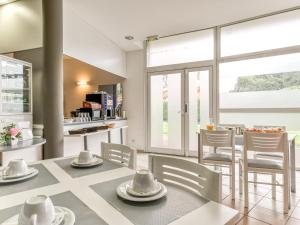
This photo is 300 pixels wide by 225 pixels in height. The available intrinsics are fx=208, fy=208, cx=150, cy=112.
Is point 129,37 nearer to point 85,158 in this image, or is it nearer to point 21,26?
point 21,26

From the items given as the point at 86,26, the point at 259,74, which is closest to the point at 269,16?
the point at 259,74

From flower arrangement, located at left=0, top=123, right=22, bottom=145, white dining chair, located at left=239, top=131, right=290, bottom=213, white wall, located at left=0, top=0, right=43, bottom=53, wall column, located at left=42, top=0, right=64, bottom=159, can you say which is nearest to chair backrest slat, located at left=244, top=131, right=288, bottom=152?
white dining chair, located at left=239, top=131, right=290, bottom=213

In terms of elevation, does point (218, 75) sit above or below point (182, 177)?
above

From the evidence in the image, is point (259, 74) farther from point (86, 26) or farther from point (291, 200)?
point (86, 26)

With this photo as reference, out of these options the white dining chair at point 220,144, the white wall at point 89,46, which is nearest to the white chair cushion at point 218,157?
the white dining chair at point 220,144

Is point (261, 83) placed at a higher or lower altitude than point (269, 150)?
higher

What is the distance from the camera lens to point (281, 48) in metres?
3.75

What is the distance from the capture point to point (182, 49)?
485 cm

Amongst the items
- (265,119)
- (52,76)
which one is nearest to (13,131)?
(52,76)

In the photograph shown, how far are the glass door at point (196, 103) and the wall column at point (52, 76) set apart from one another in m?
2.75

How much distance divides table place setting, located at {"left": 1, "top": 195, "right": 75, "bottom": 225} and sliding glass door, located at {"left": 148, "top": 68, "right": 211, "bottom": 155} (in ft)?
13.6

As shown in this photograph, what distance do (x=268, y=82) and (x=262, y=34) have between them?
92 cm

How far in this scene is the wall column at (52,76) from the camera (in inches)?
113

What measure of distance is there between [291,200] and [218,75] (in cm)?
265
